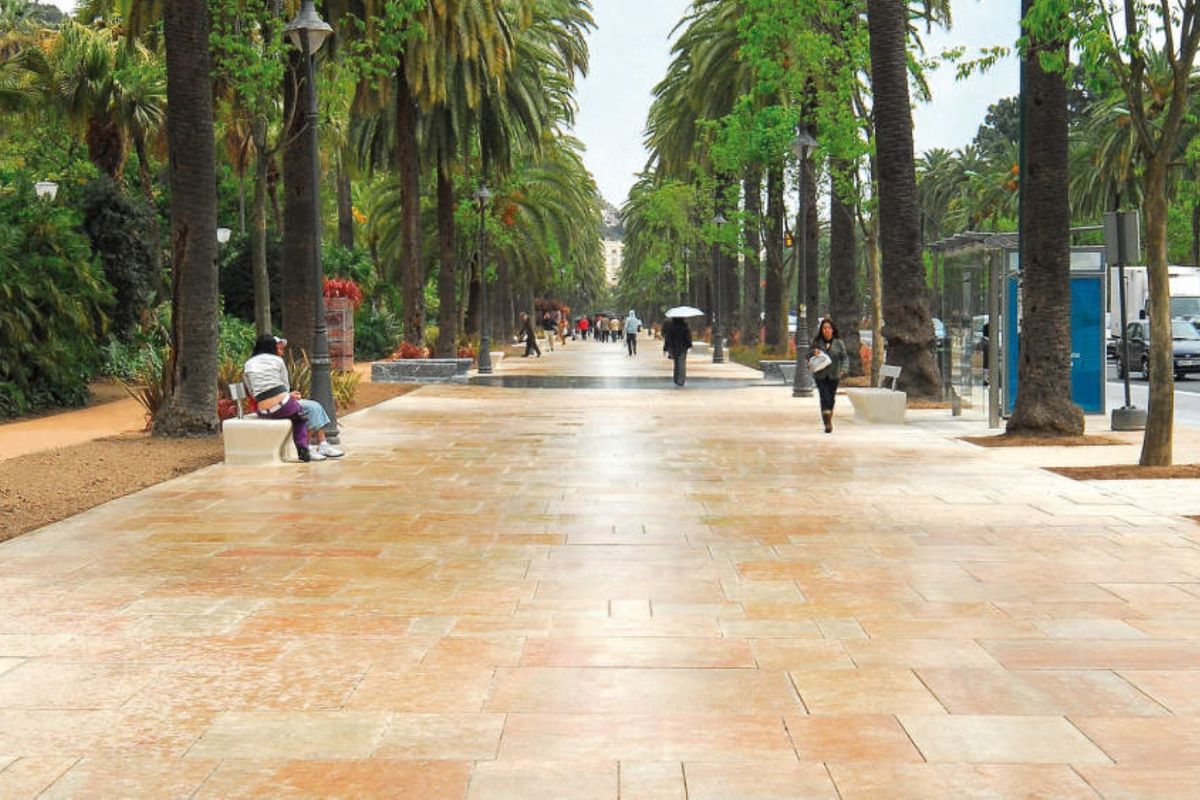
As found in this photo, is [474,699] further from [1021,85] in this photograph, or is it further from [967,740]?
[1021,85]

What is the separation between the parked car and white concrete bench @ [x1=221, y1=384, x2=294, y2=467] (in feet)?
89.0

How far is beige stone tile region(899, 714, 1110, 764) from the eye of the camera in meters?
5.07

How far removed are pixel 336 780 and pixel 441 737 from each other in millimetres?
596

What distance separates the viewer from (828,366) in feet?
65.2

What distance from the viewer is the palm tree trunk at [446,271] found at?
38562 millimetres

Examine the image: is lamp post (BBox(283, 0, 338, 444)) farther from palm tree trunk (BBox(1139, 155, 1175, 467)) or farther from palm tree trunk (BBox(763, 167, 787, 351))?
palm tree trunk (BBox(763, 167, 787, 351))

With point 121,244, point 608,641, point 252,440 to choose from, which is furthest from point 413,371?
point 608,641

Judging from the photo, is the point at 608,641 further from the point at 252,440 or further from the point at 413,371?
the point at 413,371

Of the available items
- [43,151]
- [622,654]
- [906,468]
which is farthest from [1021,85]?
[43,151]

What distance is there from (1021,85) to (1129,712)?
1362 centimetres

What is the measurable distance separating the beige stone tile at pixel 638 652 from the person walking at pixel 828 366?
12.8 m

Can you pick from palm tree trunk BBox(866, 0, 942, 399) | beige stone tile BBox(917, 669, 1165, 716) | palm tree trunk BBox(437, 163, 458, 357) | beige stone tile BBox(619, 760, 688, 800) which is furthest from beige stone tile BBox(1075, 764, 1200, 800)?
palm tree trunk BBox(437, 163, 458, 357)

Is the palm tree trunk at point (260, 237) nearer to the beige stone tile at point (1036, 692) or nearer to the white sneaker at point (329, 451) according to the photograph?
the white sneaker at point (329, 451)

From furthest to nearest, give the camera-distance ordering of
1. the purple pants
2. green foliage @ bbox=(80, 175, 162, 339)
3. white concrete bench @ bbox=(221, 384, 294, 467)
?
green foliage @ bbox=(80, 175, 162, 339)
the purple pants
white concrete bench @ bbox=(221, 384, 294, 467)
